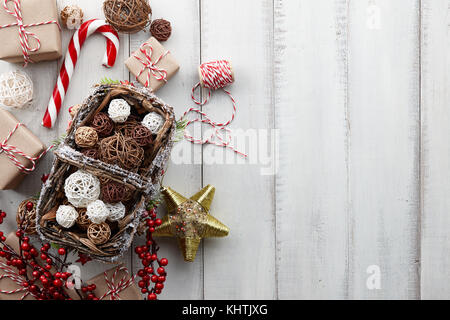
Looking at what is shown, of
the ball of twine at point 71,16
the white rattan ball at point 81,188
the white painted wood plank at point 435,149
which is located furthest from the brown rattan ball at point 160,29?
the white painted wood plank at point 435,149

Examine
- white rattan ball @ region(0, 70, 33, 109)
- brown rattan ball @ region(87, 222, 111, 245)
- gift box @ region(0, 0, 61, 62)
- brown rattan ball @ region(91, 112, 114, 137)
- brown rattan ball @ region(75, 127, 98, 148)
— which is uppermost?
gift box @ region(0, 0, 61, 62)

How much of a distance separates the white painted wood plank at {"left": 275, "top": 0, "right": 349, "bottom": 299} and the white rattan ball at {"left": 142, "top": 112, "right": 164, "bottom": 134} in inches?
18.8

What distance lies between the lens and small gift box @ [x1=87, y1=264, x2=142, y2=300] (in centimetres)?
146

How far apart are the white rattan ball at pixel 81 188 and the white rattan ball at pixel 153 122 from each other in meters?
0.21

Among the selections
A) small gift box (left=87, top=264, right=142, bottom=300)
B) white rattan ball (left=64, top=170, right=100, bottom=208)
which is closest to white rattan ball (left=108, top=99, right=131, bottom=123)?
white rattan ball (left=64, top=170, right=100, bottom=208)

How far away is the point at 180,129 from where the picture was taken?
1434 millimetres

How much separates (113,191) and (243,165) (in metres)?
0.51

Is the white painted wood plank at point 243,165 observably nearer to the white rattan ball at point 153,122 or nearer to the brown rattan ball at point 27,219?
the white rattan ball at point 153,122

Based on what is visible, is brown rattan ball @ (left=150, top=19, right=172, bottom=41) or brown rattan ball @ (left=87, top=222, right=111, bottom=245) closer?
brown rattan ball @ (left=87, top=222, right=111, bottom=245)

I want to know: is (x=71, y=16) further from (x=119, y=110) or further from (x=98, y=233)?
(x=98, y=233)

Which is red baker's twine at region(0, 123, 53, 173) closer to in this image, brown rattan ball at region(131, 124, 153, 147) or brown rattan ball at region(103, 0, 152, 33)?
brown rattan ball at region(131, 124, 153, 147)

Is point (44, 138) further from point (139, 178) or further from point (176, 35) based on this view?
point (176, 35)

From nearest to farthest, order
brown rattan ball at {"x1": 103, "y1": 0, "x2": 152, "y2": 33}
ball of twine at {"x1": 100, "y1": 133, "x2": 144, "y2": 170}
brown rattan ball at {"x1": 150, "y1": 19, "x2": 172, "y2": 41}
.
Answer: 1. ball of twine at {"x1": 100, "y1": 133, "x2": 144, "y2": 170}
2. brown rattan ball at {"x1": 103, "y1": 0, "x2": 152, "y2": 33}
3. brown rattan ball at {"x1": 150, "y1": 19, "x2": 172, "y2": 41}

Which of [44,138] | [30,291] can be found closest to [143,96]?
[44,138]
